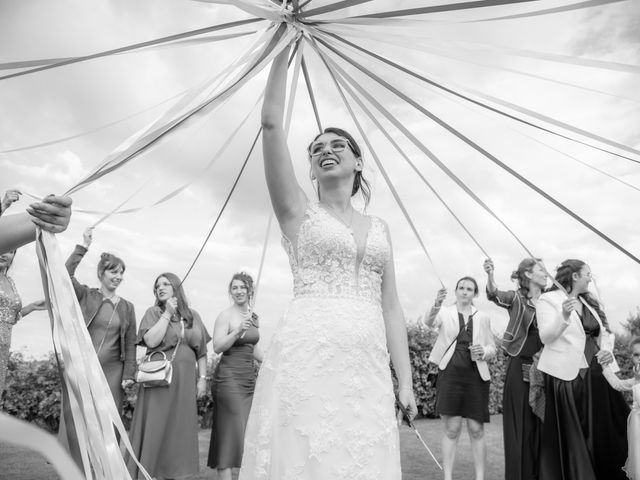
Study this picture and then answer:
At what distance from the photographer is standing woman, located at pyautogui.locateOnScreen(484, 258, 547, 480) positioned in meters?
5.34

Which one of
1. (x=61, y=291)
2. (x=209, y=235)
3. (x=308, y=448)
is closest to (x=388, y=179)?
(x=209, y=235)

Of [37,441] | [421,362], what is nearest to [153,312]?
[37,441]

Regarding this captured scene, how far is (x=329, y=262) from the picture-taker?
2.55m

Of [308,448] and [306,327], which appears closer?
[308,448]

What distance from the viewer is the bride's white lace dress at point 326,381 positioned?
7.42ft

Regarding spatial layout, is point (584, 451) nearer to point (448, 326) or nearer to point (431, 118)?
point (448, 326)

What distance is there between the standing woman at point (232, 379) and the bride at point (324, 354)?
8.89 ft

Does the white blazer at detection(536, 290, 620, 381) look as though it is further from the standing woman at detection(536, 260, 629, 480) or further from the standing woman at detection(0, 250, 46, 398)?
the standing woman at detection(0, 250, 46, 398)

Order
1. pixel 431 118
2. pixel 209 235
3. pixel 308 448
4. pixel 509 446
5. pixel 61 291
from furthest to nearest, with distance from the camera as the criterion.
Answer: pixel 509 446 < pixel 209 235 < pixel 431 118 < pixel 308 448 < pixel 61 291

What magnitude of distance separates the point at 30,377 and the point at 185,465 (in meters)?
5.40

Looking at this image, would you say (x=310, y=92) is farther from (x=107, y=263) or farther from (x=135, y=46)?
(x=107, y=263)

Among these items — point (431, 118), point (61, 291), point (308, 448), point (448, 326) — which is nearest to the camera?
point (61, 291)

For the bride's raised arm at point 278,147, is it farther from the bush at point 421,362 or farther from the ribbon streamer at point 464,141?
the bush at point 421,362

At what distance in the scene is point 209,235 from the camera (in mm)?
3656
